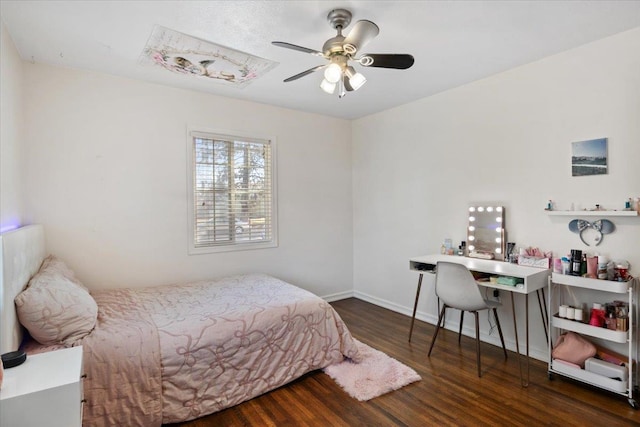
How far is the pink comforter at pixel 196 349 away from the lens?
77.0 inches

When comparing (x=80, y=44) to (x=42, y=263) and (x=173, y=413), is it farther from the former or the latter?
(x=173, y=413)

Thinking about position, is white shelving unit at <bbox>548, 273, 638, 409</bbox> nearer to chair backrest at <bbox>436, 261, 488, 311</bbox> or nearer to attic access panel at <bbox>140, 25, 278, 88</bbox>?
chair backrest at <bbox>436, 261, 488, 311</bbox>

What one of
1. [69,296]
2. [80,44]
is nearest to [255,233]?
[69,296]

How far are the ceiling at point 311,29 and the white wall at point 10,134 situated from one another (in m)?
0.18

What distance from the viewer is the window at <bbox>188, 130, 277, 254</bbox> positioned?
3.66 m

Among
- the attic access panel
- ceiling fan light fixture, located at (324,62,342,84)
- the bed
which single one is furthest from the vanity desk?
the attic access panel

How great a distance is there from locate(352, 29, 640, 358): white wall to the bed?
1.75 m

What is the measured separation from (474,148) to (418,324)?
201 centimetres

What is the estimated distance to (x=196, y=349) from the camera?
2162 millimetres

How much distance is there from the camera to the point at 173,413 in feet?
6.79

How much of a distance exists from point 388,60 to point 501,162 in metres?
1.73

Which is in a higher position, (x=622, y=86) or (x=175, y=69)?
(x=175, y=69)

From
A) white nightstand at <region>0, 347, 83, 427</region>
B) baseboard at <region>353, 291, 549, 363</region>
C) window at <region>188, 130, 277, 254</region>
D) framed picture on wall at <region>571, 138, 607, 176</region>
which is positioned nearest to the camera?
white nightstand at <region>0, 347, 83, 427</region>

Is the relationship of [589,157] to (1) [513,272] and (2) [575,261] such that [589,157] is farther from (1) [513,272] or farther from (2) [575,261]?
(1) [513,272]
